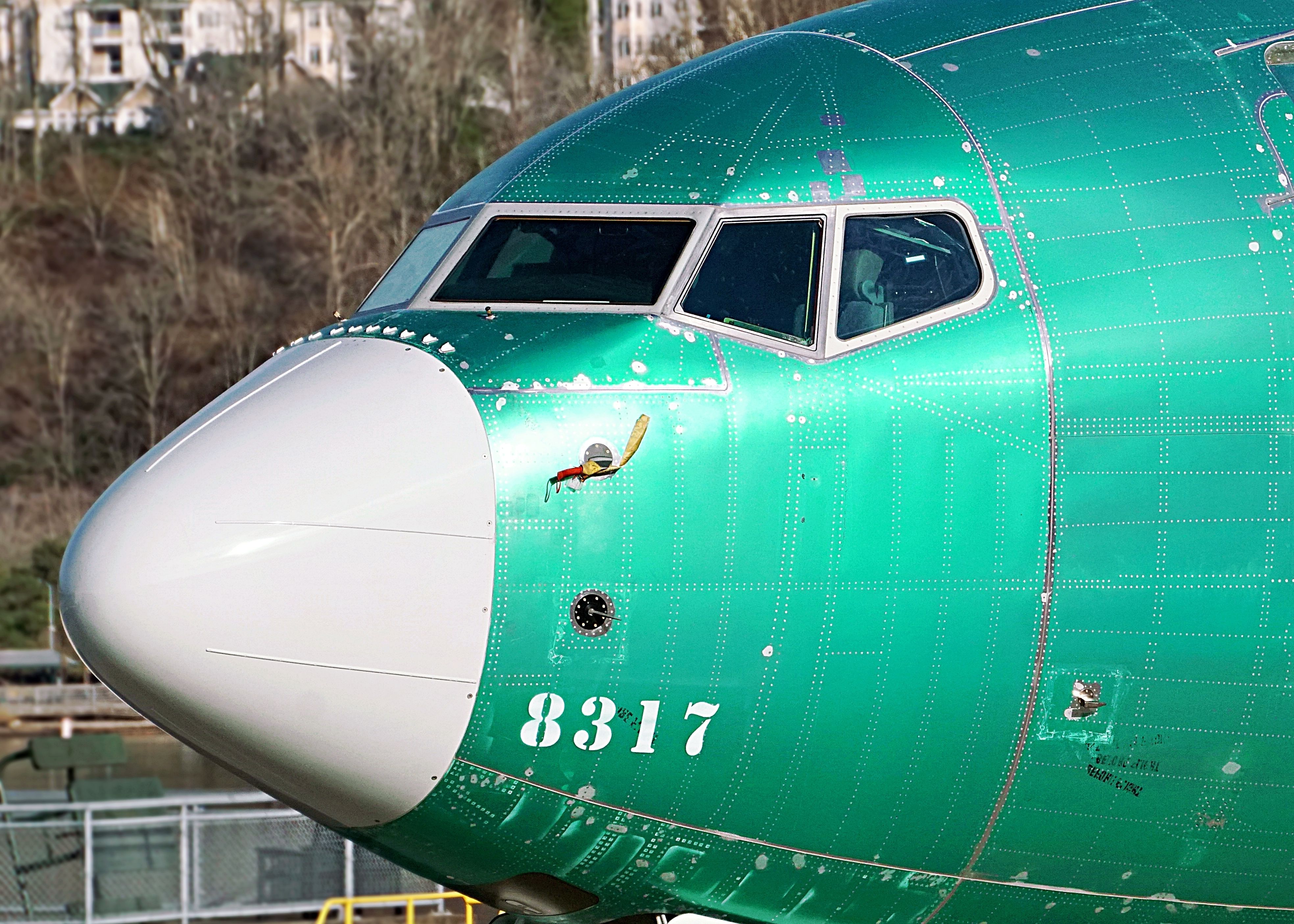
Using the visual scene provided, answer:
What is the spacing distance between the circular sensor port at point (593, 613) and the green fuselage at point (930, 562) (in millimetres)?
30

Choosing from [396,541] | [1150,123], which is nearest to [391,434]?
[396,541]

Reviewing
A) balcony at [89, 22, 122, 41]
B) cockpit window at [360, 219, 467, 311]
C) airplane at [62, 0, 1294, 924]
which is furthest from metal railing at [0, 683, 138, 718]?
balcony at [89, 22, 122, 41]

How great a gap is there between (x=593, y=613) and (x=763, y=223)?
178 cm

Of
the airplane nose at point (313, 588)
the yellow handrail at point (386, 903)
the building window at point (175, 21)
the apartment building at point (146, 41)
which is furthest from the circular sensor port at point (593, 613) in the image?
the building window at point (175, 21)

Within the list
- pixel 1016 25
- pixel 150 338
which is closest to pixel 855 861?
pixel 1016 25

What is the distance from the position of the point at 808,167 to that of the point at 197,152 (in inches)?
3281

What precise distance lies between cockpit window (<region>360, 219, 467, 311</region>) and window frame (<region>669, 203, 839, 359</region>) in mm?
1121

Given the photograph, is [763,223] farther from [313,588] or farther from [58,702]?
[58,702]

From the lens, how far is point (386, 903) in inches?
655

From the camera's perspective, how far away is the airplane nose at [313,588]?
6645 millimetres

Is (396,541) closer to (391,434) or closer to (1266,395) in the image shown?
(391,434)

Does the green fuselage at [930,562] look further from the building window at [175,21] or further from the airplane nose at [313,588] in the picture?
the building window at [175,21]

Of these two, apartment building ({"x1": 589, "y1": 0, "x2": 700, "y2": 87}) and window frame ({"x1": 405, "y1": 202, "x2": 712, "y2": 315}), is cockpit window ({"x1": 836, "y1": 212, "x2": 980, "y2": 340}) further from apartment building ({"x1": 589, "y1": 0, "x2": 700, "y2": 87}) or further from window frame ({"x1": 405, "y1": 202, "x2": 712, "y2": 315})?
apartment building ({"x1": 589, "y1": 0, "x2": 700, "y2": 87})

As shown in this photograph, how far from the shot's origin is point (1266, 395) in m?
7.37
